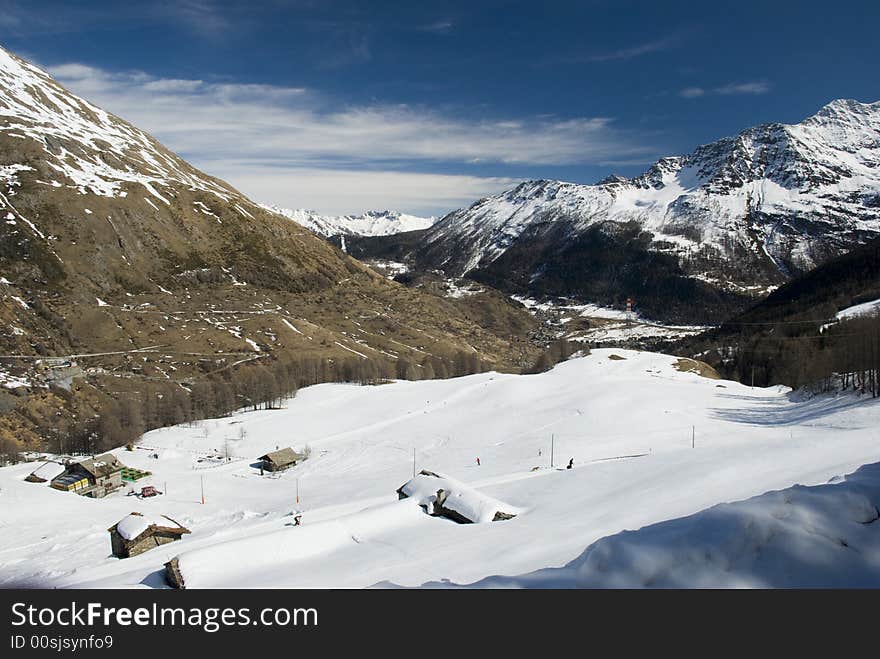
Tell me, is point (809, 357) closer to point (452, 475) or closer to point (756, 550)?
point (452, 475)

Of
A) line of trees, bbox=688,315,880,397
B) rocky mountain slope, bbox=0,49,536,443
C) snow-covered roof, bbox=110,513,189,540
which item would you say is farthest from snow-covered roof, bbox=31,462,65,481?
line of trees, bbox=688,315,880,397

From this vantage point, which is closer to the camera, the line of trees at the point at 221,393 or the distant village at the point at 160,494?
the distant village at the point at 160,494

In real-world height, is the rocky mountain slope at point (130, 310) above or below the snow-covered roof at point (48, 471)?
above

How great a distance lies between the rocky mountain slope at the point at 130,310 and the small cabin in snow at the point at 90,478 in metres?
42.1

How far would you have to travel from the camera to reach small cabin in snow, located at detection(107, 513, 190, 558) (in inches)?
1334

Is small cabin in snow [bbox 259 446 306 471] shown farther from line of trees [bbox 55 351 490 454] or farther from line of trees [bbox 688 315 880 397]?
line of trees [bbox 688 315 880 397]

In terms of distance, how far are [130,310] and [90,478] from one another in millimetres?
105013

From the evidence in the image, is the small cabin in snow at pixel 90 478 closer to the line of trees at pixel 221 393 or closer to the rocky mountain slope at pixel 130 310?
the line of trees at pixel 221 393

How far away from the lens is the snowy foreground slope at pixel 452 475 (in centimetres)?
2020

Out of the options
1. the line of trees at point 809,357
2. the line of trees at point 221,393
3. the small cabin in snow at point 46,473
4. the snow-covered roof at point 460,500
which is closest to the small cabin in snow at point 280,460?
the small cabin in snow at point 46,473

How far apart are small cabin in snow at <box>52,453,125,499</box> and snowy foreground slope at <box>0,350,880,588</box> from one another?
3208mm

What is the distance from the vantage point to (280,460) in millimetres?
61562
